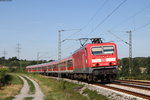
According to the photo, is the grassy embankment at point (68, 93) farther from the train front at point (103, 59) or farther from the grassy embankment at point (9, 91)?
the grassy embankment at point (9, 91)

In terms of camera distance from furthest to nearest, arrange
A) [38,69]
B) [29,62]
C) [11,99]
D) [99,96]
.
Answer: [29,62] < [38,69] < [11,99] < [99,96]

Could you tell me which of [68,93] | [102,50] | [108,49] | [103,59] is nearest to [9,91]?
[68,93]

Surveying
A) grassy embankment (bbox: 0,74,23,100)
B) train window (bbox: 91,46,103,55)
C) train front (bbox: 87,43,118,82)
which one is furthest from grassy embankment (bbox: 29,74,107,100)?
train window (bbox: 91,46,103,55)

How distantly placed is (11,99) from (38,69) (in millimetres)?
74116

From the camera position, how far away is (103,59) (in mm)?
25250

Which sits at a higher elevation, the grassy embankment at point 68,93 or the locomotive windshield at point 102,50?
the locomotive windshield at point 102,50

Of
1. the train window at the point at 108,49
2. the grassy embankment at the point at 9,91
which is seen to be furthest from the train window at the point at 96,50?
the grassy embankment at the point at 9,91

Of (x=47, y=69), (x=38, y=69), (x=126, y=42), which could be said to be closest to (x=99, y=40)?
(x=126, y=42)

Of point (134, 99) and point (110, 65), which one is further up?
point (110, 65)

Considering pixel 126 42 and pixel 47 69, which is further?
Answer: pixel 47 69

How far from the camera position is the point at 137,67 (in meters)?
96.8

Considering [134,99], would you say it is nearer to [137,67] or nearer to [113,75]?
[113,75]

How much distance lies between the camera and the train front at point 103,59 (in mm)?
25125

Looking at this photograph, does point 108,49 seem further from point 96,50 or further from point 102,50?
point 96,50
